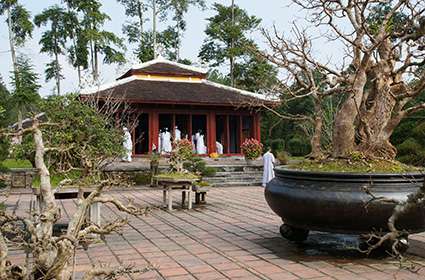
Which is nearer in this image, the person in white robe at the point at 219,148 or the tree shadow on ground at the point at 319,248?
the tree shadow on ground at the point at 319,248

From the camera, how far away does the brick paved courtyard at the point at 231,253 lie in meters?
4.56

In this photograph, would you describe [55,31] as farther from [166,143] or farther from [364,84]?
[364,84]

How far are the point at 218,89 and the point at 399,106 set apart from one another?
56.7ft

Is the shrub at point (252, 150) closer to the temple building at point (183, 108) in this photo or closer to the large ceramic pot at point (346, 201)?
the temple building at point (183, 108)

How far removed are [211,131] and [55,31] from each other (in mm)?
18006

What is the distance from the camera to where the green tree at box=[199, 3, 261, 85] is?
3139 centimetres

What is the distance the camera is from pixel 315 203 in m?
4.99

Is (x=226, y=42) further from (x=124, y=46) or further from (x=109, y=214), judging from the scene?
(x=109, y=214)

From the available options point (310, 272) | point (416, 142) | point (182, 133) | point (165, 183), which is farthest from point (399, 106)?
point (182, 133)

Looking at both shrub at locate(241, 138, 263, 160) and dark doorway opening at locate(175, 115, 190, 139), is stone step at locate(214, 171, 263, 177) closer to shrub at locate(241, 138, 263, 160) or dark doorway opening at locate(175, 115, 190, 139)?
shrub at locate(241, 138, 263, 160)

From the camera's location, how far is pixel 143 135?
22547 millimetres

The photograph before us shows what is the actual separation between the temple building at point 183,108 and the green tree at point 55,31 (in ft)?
40.1

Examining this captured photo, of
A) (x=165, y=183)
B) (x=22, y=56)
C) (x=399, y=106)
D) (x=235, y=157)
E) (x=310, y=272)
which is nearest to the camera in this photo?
(x=310, y=272)

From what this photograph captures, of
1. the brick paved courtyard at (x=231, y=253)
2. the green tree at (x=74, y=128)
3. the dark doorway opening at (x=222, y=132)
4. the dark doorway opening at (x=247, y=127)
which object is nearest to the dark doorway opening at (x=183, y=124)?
the dark doorway opening at (x=222, y=132)
